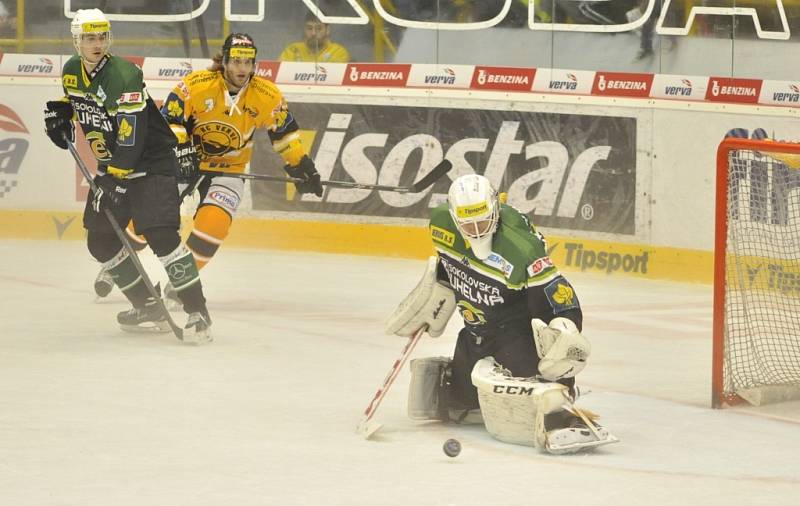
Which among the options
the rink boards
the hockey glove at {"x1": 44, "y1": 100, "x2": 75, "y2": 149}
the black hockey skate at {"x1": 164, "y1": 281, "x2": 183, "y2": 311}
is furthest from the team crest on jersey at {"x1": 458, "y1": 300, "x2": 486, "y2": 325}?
the rink boards

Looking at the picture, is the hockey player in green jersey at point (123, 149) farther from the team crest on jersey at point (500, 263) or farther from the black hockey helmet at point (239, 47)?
the team crest on jersey at point (500, 263)

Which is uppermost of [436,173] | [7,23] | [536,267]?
[7,23]

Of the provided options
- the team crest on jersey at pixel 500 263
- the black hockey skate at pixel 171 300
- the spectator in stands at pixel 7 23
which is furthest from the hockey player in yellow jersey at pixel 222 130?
the spectator in stands at pixel 7 23

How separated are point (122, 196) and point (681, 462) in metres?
3.09

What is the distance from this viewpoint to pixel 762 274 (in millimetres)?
6488

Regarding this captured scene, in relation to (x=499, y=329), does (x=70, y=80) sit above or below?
above

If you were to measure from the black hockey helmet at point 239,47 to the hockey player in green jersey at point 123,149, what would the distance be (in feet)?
1.96

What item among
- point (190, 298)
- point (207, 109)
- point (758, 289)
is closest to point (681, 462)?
point (758, 289)

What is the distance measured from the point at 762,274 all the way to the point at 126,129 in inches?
107

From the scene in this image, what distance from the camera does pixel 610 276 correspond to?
917 cm

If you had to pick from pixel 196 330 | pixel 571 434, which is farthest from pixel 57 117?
pixel 571 434

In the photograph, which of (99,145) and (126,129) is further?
(99,145)

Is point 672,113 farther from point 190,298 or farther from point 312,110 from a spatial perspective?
point 190,298

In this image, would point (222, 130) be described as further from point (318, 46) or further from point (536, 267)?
point (536, 267)
